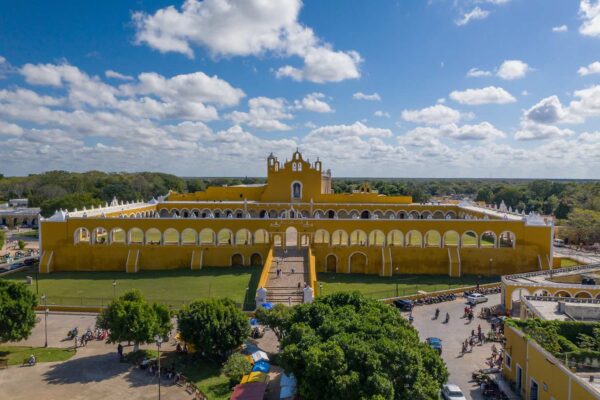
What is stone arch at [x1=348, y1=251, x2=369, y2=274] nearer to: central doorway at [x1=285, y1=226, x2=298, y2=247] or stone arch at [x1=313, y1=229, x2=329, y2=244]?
central doorway at [x1=285, y1=226, x2=298, y2=247]

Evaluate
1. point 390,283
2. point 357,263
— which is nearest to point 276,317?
point 390,283

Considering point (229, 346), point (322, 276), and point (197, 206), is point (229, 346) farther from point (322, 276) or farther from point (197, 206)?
point (197, 206)

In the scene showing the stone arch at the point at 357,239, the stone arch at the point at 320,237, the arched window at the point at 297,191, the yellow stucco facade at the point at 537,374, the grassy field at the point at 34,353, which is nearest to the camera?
the yellow stucco facade at the point at 537,374

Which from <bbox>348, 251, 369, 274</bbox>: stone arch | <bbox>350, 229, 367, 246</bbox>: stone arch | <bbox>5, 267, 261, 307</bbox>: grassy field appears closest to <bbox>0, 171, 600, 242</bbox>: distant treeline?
<bbox>5, 267, 261, 307</bbox>: grassy field

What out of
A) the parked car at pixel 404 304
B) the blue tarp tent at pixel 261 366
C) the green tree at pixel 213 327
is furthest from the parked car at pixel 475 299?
the blue tarp tent at pixel 261 366

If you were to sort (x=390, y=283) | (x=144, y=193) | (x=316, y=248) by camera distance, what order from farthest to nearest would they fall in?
(x=144, y=193)
(x=316, y=248)
(x=390, y=283)

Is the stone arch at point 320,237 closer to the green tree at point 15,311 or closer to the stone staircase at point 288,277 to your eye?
the stone staircase at point 288,277

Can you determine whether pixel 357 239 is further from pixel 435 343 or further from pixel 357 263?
pixel 435 343
